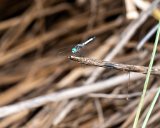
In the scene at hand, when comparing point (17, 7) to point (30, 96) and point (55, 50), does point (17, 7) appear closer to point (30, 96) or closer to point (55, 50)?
point (55, 50)

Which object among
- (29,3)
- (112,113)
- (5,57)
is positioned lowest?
(112,113)

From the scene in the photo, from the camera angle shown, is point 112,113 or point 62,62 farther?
point 62,62

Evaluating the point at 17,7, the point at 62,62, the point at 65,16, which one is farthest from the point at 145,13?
the point at 17,7

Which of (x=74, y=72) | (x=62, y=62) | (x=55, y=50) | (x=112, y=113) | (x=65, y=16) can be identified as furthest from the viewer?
(x=65, y=16)

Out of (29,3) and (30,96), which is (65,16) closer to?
(29,3)

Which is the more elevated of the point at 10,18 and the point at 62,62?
the point at 10,18

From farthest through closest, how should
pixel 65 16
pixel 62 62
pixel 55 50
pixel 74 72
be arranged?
pixel 65 16
pixel 55 50
pixel 62 62
pixel 74 72

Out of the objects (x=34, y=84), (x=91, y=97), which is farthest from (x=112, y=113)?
(x=34, y=84)
